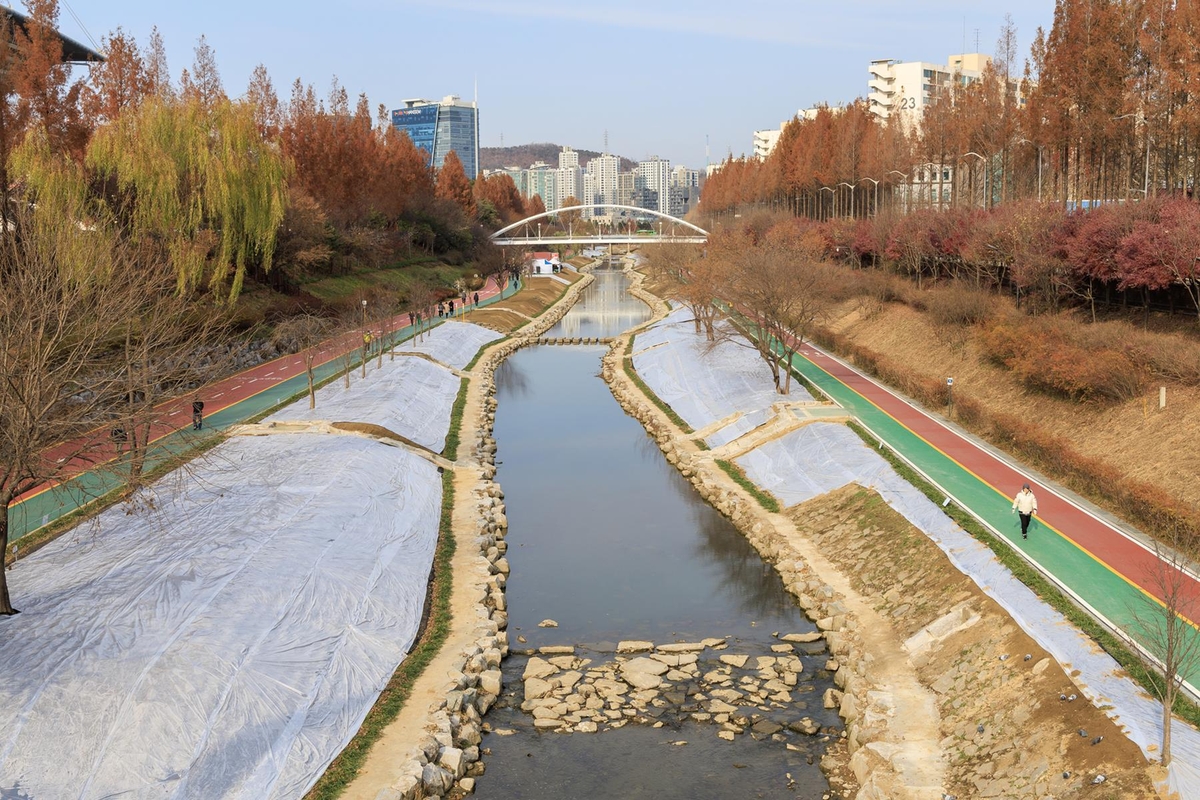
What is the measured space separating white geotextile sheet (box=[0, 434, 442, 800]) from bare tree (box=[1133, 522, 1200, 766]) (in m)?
11.4

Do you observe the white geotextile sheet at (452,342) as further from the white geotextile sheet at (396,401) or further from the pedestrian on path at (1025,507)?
the pedestrian on path at (1025,507)

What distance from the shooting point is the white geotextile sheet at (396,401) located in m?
35.6

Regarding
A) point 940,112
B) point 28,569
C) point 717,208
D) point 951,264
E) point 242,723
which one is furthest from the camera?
Result: point 717,208

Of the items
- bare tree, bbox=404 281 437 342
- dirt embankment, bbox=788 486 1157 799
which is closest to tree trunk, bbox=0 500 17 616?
dirt embankment, bbox=788 486 1157 799

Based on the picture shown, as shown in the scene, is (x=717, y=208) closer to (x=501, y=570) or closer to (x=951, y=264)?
(x=951, y=264)

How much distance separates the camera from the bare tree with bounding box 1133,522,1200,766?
43.4 feet

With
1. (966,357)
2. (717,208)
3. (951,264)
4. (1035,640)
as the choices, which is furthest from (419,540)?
(717,208)

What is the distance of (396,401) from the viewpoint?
38.7 meters

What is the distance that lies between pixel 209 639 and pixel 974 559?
47.0ft

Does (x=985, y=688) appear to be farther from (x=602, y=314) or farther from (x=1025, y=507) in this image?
(x=602, y=314)

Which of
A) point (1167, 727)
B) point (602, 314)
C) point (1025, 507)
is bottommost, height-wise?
point (1167, 727)

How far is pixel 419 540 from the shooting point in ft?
82.9

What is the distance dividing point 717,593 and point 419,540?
7.11 m

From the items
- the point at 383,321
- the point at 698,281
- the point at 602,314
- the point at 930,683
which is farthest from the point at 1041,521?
the point at 602,314
